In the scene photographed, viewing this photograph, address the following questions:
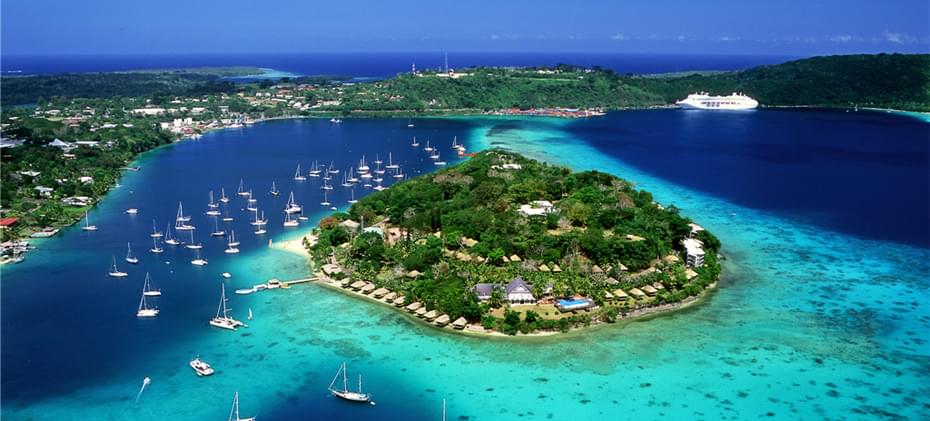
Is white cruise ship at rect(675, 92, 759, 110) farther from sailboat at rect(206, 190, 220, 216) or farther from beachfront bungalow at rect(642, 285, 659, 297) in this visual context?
beachfront bungalow at rect(642, 285, 659, 297)

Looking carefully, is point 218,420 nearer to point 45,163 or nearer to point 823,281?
point 823,281

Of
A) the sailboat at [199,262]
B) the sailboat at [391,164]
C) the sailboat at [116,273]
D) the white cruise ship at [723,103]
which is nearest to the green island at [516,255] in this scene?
the sailboat at [199,262]

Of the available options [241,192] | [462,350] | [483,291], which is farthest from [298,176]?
[462,350]

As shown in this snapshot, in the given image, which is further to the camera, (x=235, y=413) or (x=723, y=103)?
(x=723, y=103)

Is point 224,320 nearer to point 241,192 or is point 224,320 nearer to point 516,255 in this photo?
point 516,255

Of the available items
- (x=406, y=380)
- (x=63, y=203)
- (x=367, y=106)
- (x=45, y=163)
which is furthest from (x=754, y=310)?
(x=367, y=106)

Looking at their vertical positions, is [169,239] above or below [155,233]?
below
